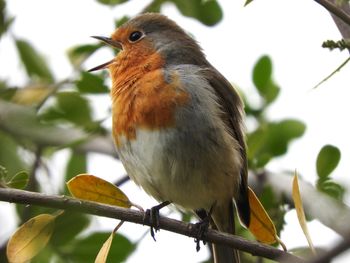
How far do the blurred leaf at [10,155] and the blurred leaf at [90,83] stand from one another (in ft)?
1.97

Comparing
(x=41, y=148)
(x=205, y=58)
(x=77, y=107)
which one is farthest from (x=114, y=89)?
(x=205, y=58)

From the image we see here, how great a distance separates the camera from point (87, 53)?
14.1 ft

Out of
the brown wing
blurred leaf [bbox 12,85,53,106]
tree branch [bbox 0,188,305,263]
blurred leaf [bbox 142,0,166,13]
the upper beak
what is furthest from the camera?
the upper beak

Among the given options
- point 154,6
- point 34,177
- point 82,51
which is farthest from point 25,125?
point 154,6

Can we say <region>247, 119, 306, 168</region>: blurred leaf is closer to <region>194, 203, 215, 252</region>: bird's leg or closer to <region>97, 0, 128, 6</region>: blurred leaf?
<region>194, 203, 215, 252</region>: bird's leg

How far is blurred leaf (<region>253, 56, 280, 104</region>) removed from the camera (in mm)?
4250

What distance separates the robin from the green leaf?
0.51 m

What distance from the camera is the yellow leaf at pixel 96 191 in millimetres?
2742

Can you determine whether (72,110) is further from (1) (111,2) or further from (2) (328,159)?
(2) (328,159)

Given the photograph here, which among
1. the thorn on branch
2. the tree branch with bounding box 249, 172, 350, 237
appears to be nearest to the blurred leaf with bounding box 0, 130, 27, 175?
the tree branch with bounding box 249, 172, 350, 237

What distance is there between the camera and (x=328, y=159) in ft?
11.0

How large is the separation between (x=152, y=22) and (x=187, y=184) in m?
1.69

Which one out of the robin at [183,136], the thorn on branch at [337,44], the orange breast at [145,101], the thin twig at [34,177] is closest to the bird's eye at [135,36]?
the robin at [183,136]

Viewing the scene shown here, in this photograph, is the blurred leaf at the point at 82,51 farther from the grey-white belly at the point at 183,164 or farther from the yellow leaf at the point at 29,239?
the yellow leaf at the point at 29,239
